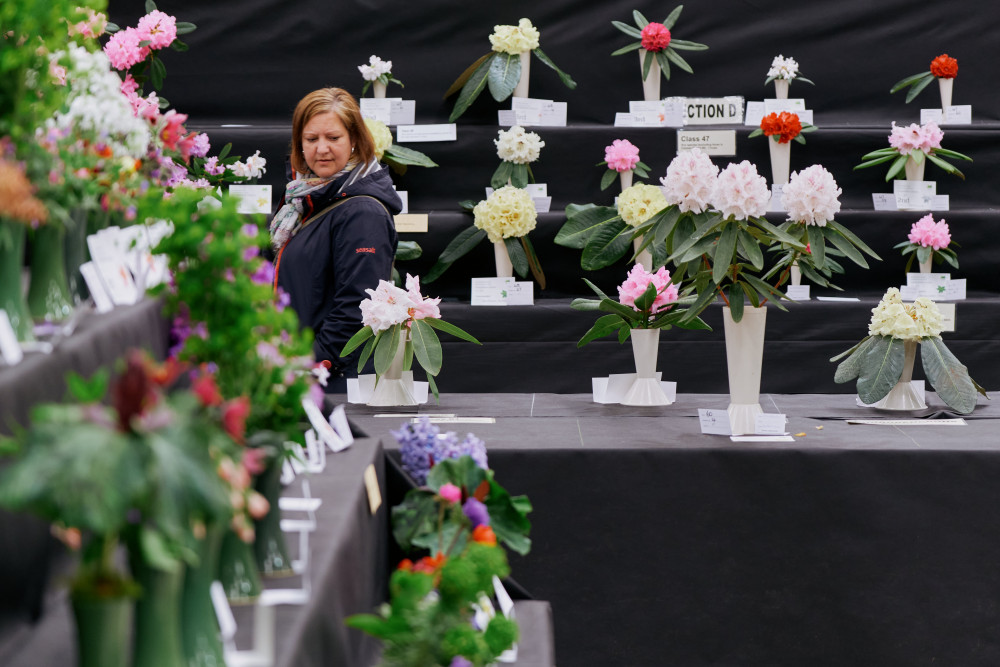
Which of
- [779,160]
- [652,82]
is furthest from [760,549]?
[652,82]

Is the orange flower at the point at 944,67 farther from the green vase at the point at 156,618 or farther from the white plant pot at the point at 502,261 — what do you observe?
the green vase at the point at 156,618

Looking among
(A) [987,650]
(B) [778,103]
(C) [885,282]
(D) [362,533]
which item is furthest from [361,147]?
(C) [885,282]

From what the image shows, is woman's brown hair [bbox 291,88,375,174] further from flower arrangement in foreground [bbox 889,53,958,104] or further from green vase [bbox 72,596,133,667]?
flower arrangement in foreground [bbox 889,53,958,104]

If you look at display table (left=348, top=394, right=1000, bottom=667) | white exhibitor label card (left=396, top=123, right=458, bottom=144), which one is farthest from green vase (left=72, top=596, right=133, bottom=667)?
white exhibitor label card (left=396, top=123, right=458, bottom=144)

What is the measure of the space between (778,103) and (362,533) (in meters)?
3.31

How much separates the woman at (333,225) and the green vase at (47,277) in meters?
1.52

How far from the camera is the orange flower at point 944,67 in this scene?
13.4 ft

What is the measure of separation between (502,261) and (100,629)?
318 centimetres

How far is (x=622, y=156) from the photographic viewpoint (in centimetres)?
388

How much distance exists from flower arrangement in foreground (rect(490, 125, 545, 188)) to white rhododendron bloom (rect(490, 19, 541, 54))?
0.33 m

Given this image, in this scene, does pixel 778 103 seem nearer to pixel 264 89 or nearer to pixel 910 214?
pixel 910 214

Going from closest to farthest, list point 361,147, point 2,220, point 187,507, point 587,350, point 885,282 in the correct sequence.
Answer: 1. point 187,507
2. point 2,220
3. point 361,147
4. point 587,350
5. point 885,282

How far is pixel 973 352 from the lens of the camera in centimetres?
382

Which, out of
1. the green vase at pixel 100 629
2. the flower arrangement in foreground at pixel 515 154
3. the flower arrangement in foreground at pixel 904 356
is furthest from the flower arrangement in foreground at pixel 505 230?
the green vase at pixel 100 629
